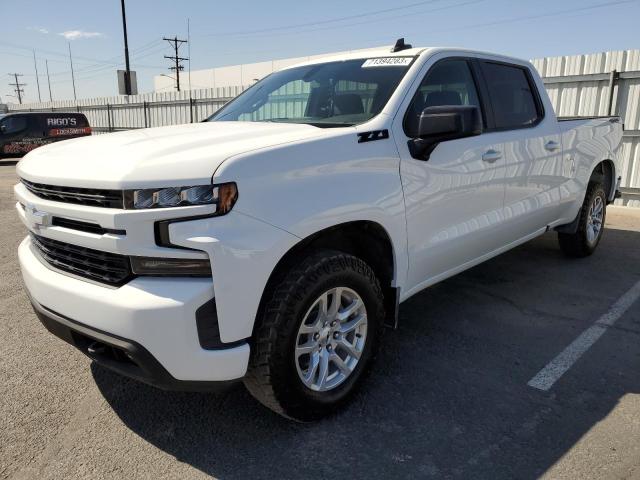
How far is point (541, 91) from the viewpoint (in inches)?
189

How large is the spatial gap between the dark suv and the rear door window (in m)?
17.7

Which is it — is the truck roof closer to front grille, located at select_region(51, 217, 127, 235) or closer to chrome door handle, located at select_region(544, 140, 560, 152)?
chrome door handle, located at select_region(544, 140, 560, 152)

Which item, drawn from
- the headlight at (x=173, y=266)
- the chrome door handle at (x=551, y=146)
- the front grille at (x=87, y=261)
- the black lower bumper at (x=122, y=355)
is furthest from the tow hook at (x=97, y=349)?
the chrome door handle at (x=551, y=146)

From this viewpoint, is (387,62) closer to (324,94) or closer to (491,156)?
(324,94)

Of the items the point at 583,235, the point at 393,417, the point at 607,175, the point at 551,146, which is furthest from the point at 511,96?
the point at 393,417

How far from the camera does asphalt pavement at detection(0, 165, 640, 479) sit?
8.04 ft

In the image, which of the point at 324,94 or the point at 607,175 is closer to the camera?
the point at 324,94

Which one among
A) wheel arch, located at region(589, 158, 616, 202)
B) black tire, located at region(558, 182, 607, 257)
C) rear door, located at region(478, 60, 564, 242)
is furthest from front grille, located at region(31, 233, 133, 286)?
wheel arch, located at region(589, 158, 616, 202)

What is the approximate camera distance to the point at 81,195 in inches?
91.5

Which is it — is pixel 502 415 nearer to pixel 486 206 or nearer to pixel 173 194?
pixel 486 206

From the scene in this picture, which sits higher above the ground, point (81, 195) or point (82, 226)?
point (81, 195)

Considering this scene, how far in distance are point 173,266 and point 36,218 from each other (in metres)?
0.94

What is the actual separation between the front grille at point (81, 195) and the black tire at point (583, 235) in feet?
15.8

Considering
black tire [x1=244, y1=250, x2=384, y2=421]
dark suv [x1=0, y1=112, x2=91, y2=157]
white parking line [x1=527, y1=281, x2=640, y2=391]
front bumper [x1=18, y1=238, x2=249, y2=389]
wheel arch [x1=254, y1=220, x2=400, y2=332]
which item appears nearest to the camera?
front bumper [x1=18, y1=238, x2=249, y2=389]
